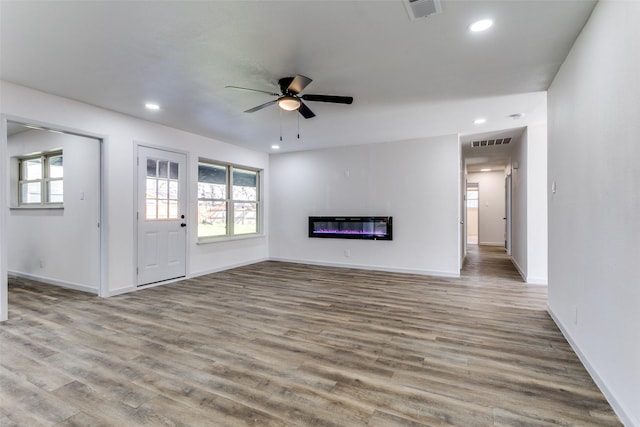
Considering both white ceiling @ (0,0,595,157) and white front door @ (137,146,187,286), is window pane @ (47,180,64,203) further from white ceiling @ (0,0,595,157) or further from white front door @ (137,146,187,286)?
white ceiling @ (0,0,595,157)

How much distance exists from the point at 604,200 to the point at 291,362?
241cm

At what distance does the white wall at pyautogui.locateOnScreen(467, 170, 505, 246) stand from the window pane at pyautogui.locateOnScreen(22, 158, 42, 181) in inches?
463

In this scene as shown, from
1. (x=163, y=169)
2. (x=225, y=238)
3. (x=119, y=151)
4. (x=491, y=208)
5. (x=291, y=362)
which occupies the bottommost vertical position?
(x=291, y=362)

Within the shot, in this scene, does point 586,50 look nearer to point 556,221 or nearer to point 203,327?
point 556,221

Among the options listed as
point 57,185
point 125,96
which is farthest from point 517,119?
point 57,185

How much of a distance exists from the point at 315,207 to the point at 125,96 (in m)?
3.95

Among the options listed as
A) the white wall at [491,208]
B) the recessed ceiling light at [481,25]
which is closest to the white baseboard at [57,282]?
the recessed ceiling light at [481,25]

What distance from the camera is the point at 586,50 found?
218cm

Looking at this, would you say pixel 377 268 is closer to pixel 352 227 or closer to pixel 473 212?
pixel 352 227

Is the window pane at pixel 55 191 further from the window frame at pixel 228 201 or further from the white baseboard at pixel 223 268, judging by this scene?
the white baseboard at pixel 223 268

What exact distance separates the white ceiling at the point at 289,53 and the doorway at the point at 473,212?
274 inches

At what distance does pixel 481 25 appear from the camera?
85.8 inches

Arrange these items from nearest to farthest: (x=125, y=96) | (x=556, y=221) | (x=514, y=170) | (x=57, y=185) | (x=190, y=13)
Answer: (x=190, y=13), (x=556, y=221), (x=125, y=96), (x=57, y=185), (x=514, y=170)

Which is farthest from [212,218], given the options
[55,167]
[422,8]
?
[422,8]
